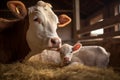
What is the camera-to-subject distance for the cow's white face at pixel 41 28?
3.71 m

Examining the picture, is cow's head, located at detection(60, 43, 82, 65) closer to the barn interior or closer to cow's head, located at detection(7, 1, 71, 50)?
the barn interior

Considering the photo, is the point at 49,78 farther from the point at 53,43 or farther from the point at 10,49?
the point at 10,49

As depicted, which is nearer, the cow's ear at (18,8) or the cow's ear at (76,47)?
the cow's ear at (18,8)

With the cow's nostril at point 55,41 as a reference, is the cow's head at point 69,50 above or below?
below

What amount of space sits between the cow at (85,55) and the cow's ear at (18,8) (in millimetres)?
1369

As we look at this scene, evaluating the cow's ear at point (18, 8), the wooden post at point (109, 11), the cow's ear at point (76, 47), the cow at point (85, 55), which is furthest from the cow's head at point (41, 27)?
the wooden post at point (109, 11)

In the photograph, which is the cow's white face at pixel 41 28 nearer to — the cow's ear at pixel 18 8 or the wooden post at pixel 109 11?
the cow's ear at pixel 18 8

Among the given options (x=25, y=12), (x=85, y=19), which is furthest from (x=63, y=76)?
(x=85, y=19)

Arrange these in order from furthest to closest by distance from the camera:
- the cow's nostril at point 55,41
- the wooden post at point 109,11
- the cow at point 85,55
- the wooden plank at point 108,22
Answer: the wooden post at point 109,11
the cow at point 85,55
the wooden plank at point 108,22
the cow's nostril at point 55,41

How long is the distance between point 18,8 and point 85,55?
6.63ft

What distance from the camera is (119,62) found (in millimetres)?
4863

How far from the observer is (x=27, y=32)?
13.2ft

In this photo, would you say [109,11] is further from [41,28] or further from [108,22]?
[41,28]

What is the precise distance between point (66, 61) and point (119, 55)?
1.01 metres
